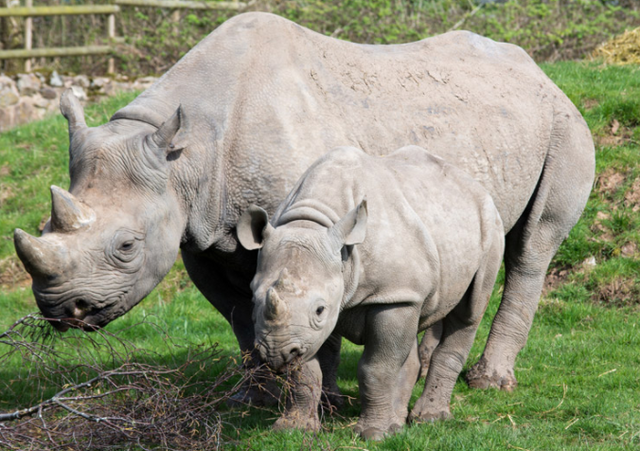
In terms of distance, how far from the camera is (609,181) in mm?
9828

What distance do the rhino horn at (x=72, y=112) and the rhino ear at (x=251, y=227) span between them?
1.36 meters

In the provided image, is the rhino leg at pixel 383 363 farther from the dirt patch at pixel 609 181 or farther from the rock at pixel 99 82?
the rock at pixel 99 82

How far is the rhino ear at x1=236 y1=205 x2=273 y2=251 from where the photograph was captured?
15.9 feet

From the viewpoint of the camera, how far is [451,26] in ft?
55.0

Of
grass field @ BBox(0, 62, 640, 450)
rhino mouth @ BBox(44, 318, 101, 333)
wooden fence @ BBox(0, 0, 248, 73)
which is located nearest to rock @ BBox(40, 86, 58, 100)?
wooden fence @ BBox(0, 0, 248, 73)

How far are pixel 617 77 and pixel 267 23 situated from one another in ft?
23.1

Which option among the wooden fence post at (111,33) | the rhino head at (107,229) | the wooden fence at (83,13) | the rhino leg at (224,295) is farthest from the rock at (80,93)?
the rhino head at (107,229)

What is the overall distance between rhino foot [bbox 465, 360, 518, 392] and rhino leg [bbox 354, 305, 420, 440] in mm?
1667

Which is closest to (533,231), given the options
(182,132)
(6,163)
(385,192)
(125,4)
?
(385,192)

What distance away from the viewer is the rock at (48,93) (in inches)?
589

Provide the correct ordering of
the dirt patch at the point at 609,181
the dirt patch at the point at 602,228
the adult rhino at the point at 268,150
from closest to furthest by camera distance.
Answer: the adult rhino at the point at 268,150, the dirt patch at the point at 602,228, the dirt patch at the point at 609,181

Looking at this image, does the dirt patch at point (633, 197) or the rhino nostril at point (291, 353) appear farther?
the dirt patch at point (633, 197)

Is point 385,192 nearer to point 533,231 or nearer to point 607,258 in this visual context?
point 533,231

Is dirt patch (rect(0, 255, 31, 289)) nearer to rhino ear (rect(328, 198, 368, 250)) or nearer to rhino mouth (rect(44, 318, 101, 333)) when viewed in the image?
rhino mouth (rect(44, 318, 101, 333))
